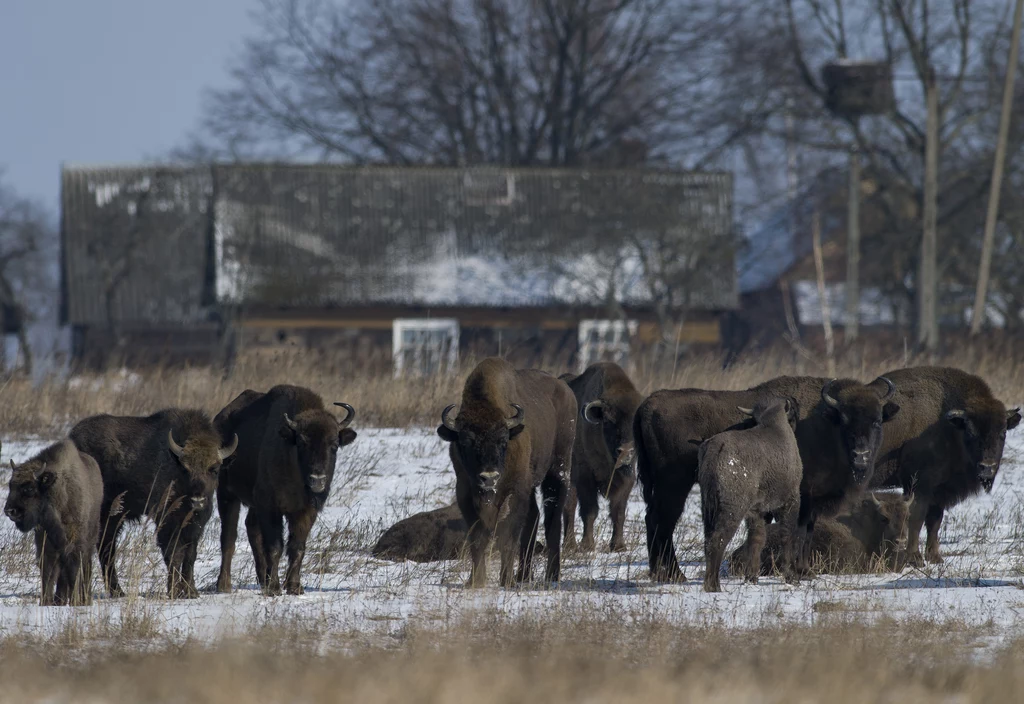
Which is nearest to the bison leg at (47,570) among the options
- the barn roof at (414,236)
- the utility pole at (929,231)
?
the utility pole at (929,231)

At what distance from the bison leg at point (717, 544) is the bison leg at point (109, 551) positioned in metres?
4.05

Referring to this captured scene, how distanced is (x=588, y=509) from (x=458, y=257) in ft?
86.6

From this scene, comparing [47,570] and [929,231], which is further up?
[929,231]

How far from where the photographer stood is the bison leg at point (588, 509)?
42.8 ft

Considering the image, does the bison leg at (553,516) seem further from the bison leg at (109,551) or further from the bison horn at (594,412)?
the bison leg at (109,551)

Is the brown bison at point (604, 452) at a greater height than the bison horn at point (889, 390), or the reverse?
the bison horn at point (889, 390)

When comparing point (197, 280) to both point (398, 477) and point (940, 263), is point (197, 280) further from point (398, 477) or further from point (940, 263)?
point (398, 477)

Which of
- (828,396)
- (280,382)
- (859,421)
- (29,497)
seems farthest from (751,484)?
(280,382)

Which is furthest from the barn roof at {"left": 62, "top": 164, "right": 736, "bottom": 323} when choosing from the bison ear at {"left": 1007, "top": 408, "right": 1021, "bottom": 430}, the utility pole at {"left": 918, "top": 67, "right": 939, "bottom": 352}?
the bison ear at {"left": 1007, "top": 408, "right": 1021, "bottom": 430}

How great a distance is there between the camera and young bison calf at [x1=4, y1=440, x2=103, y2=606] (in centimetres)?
981

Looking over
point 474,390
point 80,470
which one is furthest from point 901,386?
point 80,470

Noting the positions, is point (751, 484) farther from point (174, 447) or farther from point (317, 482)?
point (174, 447)

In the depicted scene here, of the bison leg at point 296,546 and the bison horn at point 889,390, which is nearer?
the bison leg at point 296,546

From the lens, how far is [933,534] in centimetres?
1227
